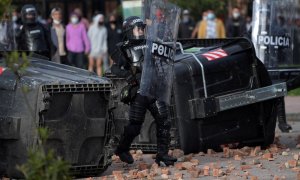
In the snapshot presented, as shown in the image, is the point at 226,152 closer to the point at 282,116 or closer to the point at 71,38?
the point at 282,116

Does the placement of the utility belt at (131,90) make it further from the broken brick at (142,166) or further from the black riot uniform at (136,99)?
the broken brick at (142,166)

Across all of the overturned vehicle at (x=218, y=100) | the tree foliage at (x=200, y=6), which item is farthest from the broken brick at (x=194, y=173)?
the tree foliage at (x=200, y=6)

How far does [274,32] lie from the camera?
14031 millimetres

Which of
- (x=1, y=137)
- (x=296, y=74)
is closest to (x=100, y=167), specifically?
(x=1, y=137)

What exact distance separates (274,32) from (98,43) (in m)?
12.9

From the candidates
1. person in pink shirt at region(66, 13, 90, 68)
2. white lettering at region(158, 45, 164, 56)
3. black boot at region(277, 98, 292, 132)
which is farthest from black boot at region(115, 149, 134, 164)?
person in pink shirt at region(66, 13, 90, 68)

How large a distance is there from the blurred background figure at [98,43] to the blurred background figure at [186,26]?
12.4 ft

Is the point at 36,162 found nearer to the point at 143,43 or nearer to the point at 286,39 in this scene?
the point at 143,43

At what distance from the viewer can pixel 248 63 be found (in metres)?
12.0

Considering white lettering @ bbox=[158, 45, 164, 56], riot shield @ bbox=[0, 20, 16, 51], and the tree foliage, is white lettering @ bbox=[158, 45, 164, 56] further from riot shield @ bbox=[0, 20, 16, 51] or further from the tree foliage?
the tree foliage

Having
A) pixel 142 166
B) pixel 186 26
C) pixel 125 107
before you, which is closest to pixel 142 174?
pixel 142 166

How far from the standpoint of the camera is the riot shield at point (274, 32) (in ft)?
45.6

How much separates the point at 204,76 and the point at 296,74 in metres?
2.11

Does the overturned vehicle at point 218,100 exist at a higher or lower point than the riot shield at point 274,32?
lower
